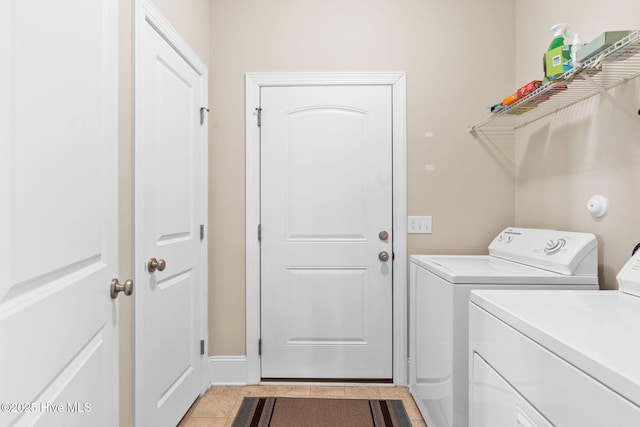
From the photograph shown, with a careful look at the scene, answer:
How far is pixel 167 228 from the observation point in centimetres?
168

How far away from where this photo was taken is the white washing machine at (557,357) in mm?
649

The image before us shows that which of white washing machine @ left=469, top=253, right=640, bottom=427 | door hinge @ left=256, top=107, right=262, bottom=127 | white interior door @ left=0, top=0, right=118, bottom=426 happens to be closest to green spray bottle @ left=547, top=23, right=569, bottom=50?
white washing machine @ left=469, top=253, right=640, bottom=427

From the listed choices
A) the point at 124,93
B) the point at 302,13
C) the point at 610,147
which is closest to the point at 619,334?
the point at 610,147

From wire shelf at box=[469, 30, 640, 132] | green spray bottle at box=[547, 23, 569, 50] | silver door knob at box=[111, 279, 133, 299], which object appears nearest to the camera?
silver door knob at box=[111, 279, 133, 299]

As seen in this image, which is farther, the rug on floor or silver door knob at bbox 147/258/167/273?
the rug on floor

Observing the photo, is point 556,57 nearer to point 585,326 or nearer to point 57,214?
point 585,326

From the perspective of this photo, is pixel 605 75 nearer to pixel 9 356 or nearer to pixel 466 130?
pixel 466 130

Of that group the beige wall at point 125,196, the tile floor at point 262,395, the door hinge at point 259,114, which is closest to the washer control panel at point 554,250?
the tile floor at point 262,395

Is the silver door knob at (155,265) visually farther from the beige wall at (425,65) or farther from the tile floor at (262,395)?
the tile floor at (262,395)

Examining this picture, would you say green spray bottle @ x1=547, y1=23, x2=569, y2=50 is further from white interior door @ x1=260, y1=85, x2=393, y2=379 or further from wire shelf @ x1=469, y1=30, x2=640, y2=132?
white interior door @ x1=260, y1=85, x2=393, y2=379

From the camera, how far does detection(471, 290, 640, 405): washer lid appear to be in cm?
65

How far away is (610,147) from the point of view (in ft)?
4.96

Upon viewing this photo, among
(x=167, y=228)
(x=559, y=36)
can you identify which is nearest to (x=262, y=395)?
(x=167, y=228)

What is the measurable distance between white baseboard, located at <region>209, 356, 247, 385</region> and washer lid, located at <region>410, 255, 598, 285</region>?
1.33 metres
